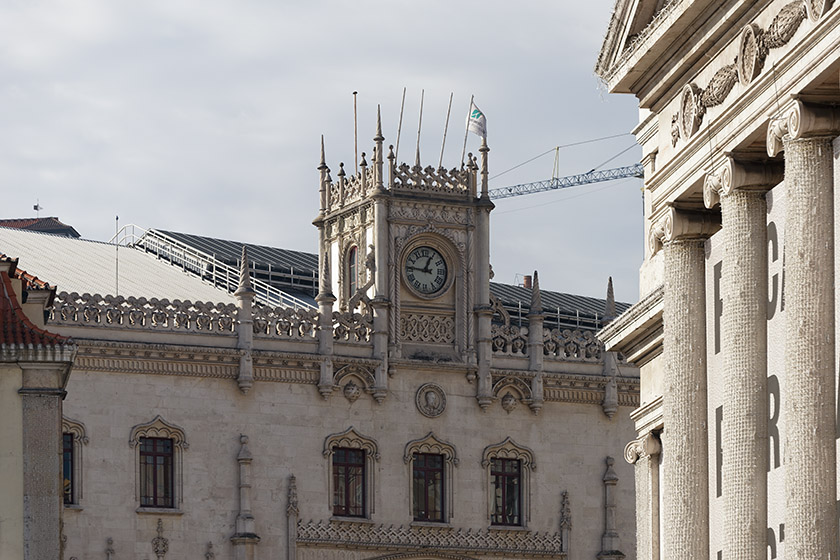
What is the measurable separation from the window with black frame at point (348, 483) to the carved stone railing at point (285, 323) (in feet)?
12.3

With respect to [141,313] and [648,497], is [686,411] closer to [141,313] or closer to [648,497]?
[648,497]

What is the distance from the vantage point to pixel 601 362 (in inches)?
3017

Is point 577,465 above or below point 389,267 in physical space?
below

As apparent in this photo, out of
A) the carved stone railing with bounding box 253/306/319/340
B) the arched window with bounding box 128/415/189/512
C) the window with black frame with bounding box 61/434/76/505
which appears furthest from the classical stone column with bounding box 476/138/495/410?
the window with black frame with bounding box 61/434/76/505

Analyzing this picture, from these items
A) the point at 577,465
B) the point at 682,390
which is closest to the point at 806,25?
the point at 682,390

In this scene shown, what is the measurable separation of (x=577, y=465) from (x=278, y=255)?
16.3 metres

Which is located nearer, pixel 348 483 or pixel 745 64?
pixel 745 64

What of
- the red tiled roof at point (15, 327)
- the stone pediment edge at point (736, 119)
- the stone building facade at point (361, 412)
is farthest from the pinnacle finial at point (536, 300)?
the stone pediment edge at point (736, 119)

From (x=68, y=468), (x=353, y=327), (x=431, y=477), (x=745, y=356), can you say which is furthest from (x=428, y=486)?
(x=745, y=356)

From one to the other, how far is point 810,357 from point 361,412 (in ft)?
142

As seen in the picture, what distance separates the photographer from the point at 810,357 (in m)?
30.9

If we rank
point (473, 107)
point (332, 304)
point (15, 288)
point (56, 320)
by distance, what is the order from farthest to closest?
point (473, 107) < point (332, 304) < point (56, 320) < point (15, 288)

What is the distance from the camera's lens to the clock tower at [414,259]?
74062mm

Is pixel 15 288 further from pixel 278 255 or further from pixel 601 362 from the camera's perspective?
pixel 278 255
